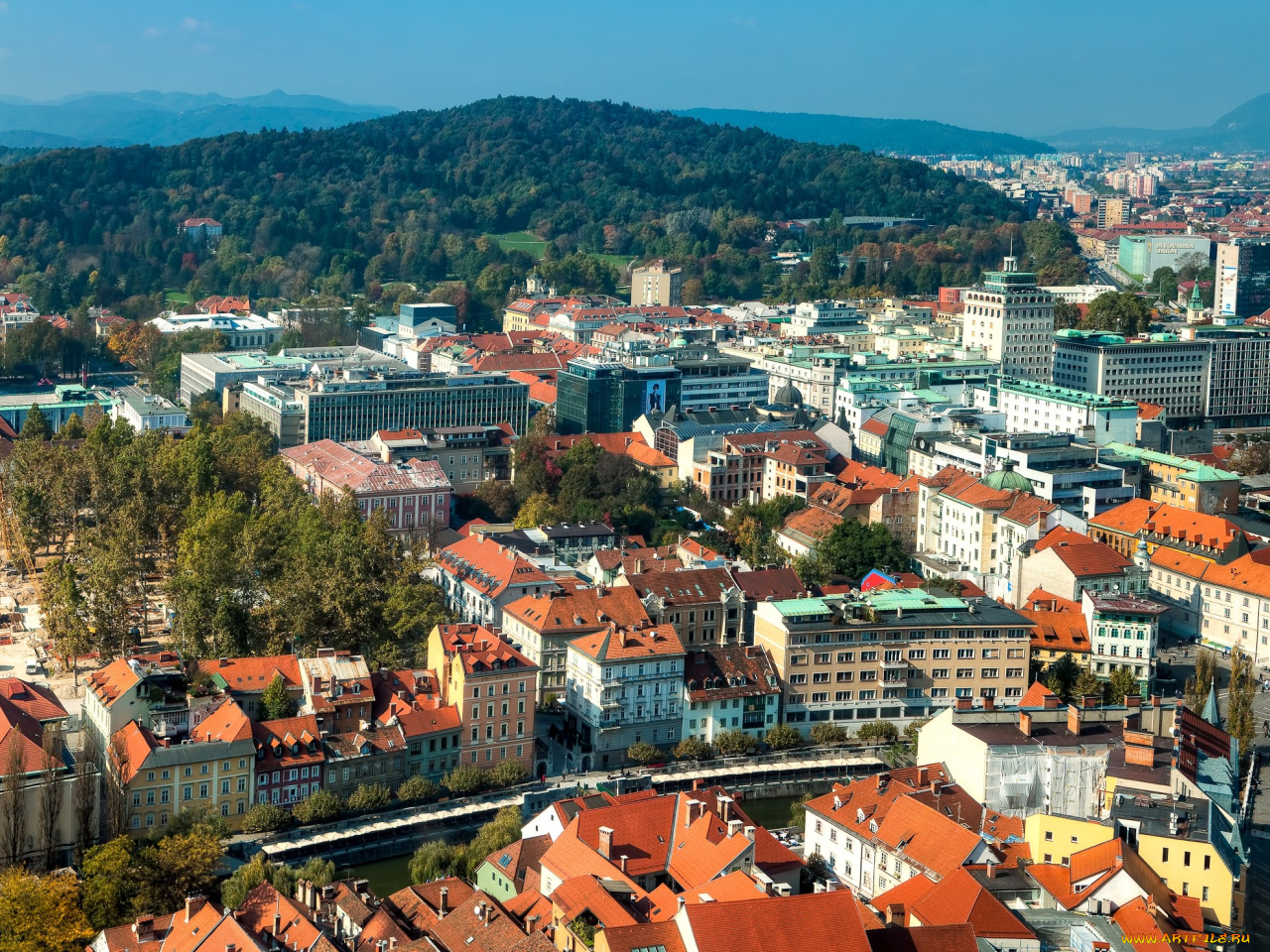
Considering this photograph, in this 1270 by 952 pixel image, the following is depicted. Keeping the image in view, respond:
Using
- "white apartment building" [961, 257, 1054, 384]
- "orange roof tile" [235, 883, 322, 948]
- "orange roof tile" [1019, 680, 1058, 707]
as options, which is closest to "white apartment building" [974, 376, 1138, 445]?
"white apartment building" [961, 257, 1054, 384]

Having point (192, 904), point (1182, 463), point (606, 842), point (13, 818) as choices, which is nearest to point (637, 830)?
point (606, 842)

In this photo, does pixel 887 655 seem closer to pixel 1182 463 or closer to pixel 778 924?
pixel 778 924

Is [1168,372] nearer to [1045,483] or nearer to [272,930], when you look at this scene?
[1045,483]

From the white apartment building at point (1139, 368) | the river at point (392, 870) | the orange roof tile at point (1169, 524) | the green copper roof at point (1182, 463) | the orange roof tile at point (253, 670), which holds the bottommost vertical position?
the river at point (392, 870)

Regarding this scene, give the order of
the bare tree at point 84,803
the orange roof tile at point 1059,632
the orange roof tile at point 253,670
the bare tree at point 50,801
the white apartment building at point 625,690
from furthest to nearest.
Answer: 1. the orange roof tile at point 1059,632
2. the white apartment building at point 625,690
3. the orange roof tile at point 253,670
4. the bare tree at point 84,803
5. the bare tree at point 50,801

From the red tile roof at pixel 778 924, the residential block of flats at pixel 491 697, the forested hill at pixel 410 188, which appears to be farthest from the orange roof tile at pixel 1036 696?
the forested hill at pixel 410 188

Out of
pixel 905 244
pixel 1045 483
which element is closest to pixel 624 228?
pixel 905 244

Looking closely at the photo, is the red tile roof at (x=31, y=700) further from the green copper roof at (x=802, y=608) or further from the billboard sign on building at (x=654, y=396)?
the billboard sign on building at (x=654, y=396)
